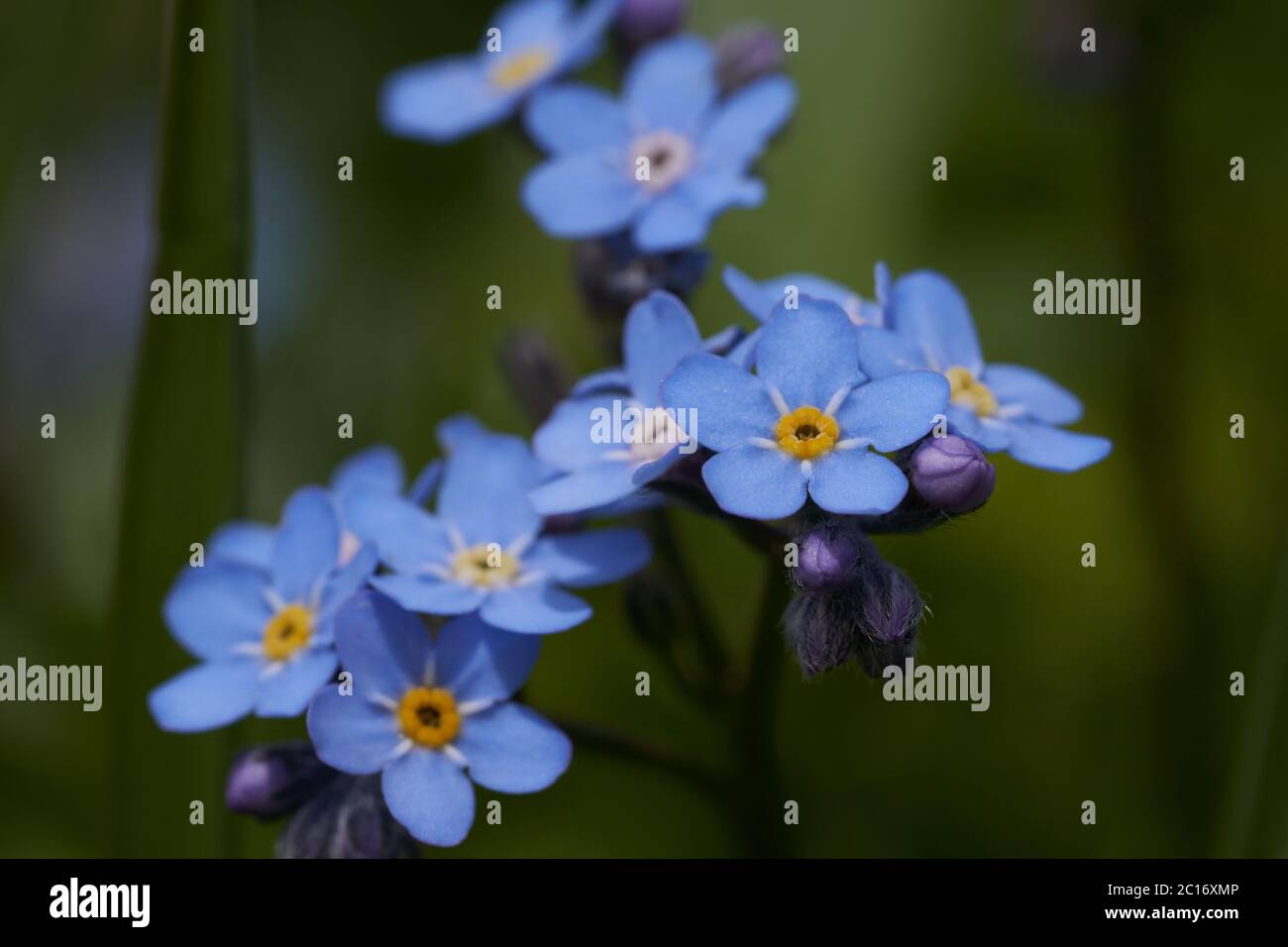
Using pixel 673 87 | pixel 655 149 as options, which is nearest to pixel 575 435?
pixel 655 149

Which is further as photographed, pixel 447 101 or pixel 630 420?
pixel 447 101

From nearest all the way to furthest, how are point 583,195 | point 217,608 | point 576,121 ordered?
1. point 217,608
2. point 583,195
3. point 576,121

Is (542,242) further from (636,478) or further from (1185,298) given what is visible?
(636,478)

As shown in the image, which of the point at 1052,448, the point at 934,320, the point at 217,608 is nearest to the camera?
the point at 1052,448

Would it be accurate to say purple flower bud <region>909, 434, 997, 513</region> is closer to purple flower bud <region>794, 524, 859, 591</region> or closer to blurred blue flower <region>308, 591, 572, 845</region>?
purple flower bud <region>794, 524, 859, 591</region>

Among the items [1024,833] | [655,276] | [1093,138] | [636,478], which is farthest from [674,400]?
[1093,138]

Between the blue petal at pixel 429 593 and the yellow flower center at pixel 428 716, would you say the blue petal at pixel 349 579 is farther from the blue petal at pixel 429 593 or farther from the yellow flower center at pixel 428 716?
the yellow flower center at pixel 428 716

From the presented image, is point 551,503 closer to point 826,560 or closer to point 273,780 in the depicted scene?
point 826,560

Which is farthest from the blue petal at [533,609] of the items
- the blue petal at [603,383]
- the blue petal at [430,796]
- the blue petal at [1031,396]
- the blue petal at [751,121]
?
the blue petal at [751,121]
